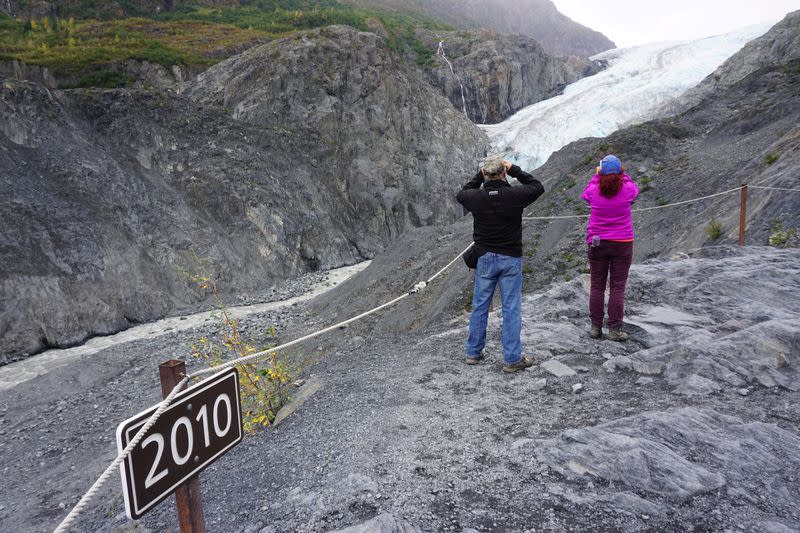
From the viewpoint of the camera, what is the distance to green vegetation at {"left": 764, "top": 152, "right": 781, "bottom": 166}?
35.3ft

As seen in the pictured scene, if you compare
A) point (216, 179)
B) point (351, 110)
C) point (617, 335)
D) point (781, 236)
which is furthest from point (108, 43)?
point (781, 236)

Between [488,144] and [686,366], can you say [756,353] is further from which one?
[488,144]

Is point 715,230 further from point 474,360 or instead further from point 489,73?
point 489,73

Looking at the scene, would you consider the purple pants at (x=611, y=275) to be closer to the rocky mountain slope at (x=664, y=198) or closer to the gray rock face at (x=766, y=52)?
the rocky mountain slope at (x=664, y=198)

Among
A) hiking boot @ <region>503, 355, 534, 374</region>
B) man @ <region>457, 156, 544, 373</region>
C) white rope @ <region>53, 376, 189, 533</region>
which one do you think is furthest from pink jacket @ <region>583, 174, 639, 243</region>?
white rope @ <region>53, 376, 189, 533</region>

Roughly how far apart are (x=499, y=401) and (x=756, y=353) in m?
2.55

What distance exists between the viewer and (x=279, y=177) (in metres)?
25.5

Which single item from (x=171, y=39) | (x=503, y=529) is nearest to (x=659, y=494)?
(x=503, y=529)

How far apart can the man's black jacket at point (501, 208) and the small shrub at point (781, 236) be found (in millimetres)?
5728

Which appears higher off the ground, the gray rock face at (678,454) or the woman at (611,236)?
the woman at (611,236)

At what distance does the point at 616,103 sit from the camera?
43.0 meters

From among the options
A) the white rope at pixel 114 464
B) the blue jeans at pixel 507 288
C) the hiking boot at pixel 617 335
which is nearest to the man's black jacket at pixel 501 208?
the blue jeans at pixel 507 288

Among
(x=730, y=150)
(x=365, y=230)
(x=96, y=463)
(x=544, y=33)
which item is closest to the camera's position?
(x=96, y=463)

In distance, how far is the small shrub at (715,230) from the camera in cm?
948
